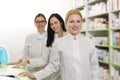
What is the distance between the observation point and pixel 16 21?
4.86 meters

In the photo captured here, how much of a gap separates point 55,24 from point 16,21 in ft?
8.19

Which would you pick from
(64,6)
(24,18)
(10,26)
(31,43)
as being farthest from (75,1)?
(31,43)

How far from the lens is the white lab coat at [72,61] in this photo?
5.99 ft

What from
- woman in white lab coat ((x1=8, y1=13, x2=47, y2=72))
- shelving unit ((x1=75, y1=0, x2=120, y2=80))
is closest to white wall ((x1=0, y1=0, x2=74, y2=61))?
shelving unit ((x1=75, y1=0, x2=120, y2=80))

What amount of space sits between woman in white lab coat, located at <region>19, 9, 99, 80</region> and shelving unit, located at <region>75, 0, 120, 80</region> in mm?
1648

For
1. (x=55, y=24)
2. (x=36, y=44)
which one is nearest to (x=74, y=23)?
(x=55, y=24)

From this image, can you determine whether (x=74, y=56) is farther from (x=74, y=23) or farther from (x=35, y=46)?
(x=35, y=46)

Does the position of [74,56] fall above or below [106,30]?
below

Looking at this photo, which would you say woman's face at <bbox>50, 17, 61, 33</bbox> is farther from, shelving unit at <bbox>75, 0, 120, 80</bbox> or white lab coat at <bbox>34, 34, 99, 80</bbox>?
shelving unit at <bbox>75, 0, 120, 80</bbox>

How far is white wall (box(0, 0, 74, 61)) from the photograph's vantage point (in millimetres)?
4785

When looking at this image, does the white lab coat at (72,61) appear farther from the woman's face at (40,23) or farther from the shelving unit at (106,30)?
the shelving unit at (106,30)

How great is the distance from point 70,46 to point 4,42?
3193 millimetres

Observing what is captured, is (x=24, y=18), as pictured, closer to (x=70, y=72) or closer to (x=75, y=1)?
(x=75, y=1)

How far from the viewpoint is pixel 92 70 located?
75.0 inches
